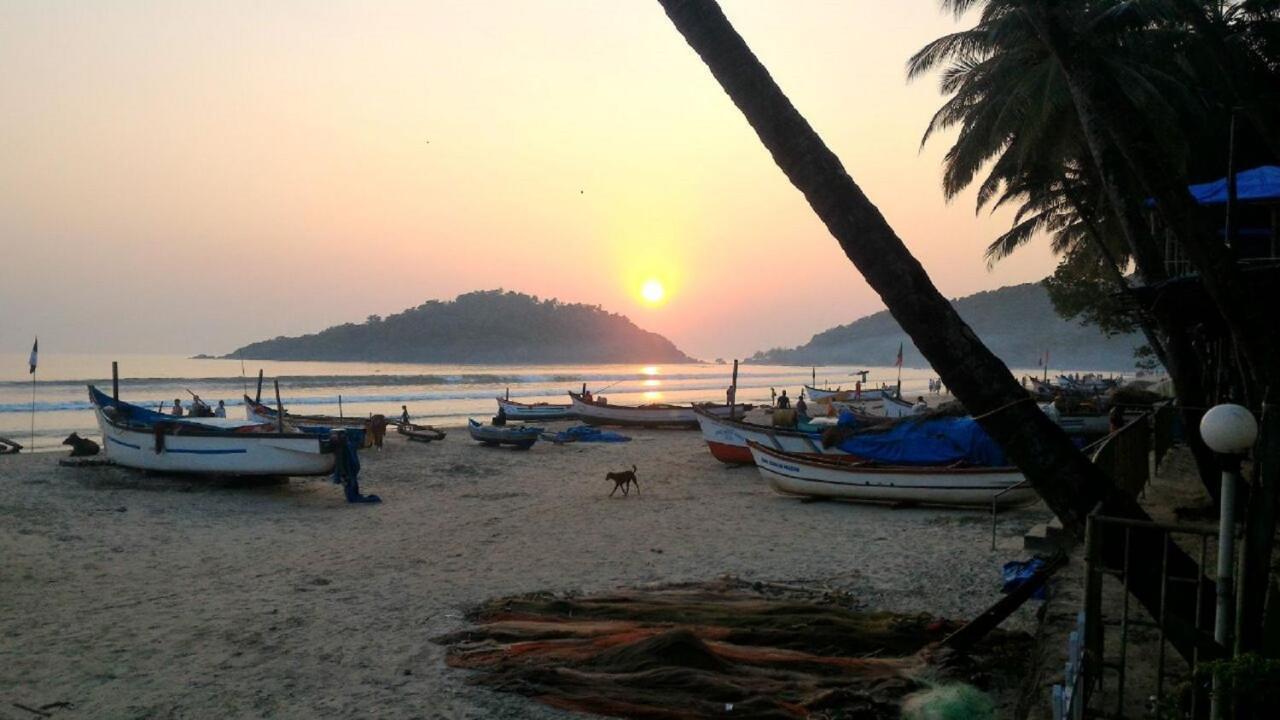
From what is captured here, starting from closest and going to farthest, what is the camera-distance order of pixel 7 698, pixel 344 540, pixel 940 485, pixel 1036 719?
pixel 1036 719 → pixel 7 698 → pixel 344 540 → pixel 940 485

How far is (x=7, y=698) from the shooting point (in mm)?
6918

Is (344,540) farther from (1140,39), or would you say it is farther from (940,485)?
(1140,39)

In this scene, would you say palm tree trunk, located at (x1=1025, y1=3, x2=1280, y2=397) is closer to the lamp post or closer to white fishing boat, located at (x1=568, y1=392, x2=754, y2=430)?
the lamp post

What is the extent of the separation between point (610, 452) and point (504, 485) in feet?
24.9

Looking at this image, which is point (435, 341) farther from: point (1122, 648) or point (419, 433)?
point (1122, 648)

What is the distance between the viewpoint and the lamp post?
→ 383 centimetres

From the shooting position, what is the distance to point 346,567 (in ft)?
38.2

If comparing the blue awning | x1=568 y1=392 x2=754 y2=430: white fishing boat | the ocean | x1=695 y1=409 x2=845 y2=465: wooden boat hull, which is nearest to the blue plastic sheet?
the blue awning

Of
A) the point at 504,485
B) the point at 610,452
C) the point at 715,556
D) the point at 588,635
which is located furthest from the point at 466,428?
the point at 588,635

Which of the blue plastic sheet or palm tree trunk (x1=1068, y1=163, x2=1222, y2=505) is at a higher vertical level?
palm tree trunk (x1=1068, y1=163, x2=1222, y2=505)

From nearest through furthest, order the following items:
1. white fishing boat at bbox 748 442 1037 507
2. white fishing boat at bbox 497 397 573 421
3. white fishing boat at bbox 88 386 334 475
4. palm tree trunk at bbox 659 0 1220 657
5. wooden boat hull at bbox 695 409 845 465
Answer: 1. palm tree trunk at bbox 659 0 1220 657
2. white fishing boat at bbox 748 442 1037 507
3. white fishing boat at bbox 88 386 334 475
4. wooden boat hull at bbox 695 409 845 465
5. white fishing boat at bbox 497 397 573 421

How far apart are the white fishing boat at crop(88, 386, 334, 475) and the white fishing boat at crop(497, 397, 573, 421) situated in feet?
71.2

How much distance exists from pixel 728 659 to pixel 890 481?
9418mm

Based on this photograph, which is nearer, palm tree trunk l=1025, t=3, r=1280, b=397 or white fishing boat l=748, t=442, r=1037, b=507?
palm tree trunk l=1025, t=3, r=1280, b=397
